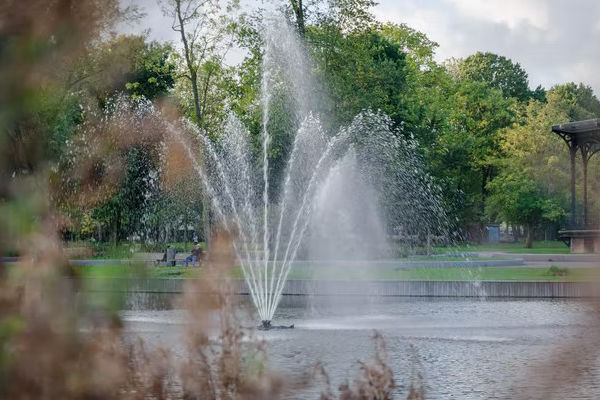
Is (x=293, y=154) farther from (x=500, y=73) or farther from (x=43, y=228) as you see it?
(x=500, y=73)

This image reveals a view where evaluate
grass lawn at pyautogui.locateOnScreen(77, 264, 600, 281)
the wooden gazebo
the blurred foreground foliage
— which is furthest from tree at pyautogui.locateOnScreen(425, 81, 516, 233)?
the blurred foreground foliage

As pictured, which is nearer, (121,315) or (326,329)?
(121,315)

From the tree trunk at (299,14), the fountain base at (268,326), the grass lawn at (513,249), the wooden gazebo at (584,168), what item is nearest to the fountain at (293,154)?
the tree trunk at (299,14)

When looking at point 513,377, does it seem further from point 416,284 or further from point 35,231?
point 416,284

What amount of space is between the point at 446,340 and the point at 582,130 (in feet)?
93.5

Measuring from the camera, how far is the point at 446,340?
1548 centimetres

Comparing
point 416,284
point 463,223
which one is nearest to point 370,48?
point 463,223

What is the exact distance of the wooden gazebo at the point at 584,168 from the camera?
41250 millimetres

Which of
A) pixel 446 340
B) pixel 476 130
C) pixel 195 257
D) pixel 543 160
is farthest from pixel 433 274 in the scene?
pixel 476 130

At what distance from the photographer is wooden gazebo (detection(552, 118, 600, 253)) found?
1624 inches

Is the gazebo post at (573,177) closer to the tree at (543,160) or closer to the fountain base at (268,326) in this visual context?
the tree at (543,160)

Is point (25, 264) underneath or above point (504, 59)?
underneath

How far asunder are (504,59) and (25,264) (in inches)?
3397

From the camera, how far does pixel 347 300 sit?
2452cm
